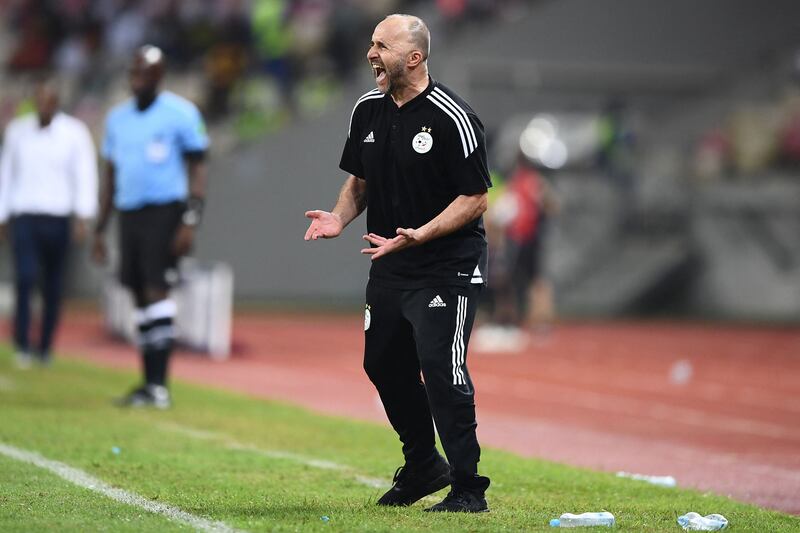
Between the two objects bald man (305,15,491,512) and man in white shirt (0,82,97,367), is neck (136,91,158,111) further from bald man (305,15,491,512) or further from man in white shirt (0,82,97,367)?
bald man (305,15,491,512)

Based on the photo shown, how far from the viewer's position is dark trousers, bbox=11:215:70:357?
14781 millimetres

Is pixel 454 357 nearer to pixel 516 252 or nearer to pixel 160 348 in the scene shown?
pixel 160 348

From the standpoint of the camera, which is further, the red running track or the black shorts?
the black shorts

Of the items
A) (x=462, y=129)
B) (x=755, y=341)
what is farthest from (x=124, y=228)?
(x=755, y=341)

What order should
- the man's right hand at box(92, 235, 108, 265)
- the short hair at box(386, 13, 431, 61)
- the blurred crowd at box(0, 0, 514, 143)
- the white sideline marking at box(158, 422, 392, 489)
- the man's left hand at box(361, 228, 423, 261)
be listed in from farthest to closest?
the blurred crowd at box(0, 0, 514, 143) → the man's right hand at box(92, 235, 108, 265) → the white sideline marking at box(158, 422, 392, 489) → the short hair at box(386, 13, 431, 61) → the man's left hand at box(361, 228, 423, 261)

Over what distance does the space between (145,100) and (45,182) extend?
3.12 metres

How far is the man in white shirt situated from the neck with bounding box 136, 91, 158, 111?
9.66ft

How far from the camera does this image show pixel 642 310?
27859 millimetres

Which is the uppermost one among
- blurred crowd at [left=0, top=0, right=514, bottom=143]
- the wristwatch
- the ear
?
blurred crowd at [left=0, top=0, right=514, bottom=143]

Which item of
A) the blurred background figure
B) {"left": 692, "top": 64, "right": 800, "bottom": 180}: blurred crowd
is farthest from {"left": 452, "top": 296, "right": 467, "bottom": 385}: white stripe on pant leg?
{"left": 692, "top": 64, "right": 800, "bottom": 180}: blurred crowd

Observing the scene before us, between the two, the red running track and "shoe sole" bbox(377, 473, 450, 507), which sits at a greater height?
"shoe sole" bbox(377, 473, 450, 507)

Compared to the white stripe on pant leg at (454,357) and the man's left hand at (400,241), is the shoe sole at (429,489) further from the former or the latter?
the man's left hand at (400,241)

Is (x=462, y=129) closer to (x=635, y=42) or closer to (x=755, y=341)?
(x=755, y=341)

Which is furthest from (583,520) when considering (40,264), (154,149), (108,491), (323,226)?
(40,264)
